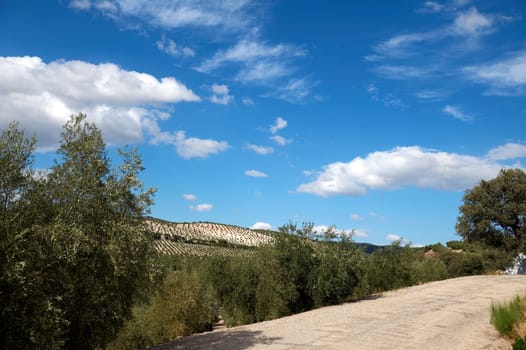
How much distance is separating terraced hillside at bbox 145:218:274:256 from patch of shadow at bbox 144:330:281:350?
8975 cm

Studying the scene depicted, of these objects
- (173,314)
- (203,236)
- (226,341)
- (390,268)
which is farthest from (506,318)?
(203,236)

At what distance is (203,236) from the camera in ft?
481

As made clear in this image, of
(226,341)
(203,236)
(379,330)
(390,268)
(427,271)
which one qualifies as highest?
(203,236)

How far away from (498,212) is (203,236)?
111 meters

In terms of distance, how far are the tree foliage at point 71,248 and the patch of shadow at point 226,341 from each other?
8.06ft

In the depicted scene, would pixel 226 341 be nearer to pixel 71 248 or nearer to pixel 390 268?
pixel 71 248

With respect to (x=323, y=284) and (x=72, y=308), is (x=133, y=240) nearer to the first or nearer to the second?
(x=72, y=308)

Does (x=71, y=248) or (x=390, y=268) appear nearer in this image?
→ (x=71, y=248)

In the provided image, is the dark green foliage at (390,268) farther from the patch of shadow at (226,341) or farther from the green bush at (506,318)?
the patch of shadow at (226,341)

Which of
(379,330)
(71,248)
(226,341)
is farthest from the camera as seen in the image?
(379,330)

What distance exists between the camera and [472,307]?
2211 cm

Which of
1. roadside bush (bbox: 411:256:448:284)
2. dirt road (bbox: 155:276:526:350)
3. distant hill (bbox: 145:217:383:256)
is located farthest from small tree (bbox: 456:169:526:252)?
distant hill (bbox: 145:217:383:256)

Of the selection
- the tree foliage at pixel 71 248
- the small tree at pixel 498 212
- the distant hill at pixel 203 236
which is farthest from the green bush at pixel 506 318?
the distant hill at pixel 203 236

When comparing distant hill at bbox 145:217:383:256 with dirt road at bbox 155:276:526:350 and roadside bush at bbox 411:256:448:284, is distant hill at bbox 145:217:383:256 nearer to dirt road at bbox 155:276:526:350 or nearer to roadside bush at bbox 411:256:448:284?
roadside bush at bbox 411:256:448:284
